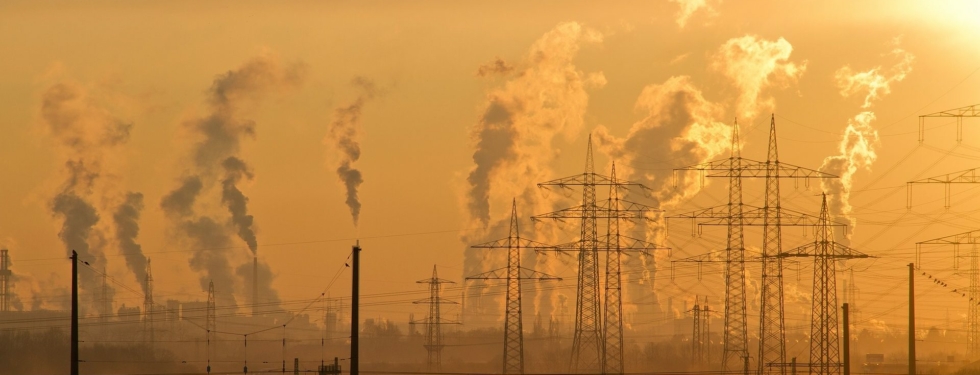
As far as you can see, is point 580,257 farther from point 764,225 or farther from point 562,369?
point 562,369

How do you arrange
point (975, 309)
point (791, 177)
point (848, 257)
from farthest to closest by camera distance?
point (975, 309) < point (791, 177) < point (848, 257)

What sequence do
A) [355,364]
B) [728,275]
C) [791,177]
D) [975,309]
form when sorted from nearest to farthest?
[355,364]
[791,177]
[728,275]
[975,309]

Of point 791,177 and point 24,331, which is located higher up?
point 791,177

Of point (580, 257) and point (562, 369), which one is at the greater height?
point (580, 257)

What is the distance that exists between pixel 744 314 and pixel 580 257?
12.1 metres

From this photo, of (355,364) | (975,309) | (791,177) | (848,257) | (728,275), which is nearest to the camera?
(355,364)

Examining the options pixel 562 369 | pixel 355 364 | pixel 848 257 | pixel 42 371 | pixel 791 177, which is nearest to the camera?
pixel 355 364

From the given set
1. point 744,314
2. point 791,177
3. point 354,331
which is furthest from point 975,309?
point 354,331

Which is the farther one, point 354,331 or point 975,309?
point 975,309

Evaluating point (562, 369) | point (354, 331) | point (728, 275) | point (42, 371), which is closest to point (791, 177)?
point (728, 275)

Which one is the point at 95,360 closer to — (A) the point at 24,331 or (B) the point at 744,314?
(A) the point at 24,331

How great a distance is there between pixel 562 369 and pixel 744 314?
263 ft

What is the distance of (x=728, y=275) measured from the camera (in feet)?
350

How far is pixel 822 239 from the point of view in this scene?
84750mm
